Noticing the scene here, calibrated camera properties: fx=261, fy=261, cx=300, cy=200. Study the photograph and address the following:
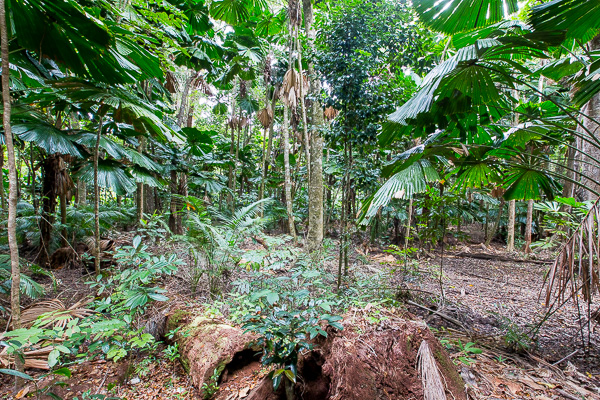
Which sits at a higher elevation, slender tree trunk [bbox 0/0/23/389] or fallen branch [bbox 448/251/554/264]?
slender tree trunk [bbox 0/0/23/389]

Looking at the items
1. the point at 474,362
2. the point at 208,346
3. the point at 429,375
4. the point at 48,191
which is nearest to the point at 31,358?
the point at 208,346

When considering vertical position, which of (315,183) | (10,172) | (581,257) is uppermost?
(315,183)

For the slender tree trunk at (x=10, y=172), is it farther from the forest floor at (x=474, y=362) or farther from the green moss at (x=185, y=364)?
the green moss at (x=185, y=364)

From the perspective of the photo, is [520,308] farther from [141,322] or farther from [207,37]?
[207,37]

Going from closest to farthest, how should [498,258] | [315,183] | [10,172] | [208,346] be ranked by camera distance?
[10,172] < [208,346] < [315,183] < [498,258]

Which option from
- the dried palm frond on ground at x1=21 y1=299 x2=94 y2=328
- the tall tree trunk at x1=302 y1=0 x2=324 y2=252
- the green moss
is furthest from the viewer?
the tall tree trunk at x1=302 y1=0 x2=324 y2=252

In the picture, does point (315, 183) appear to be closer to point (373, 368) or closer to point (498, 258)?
point (373, 368)

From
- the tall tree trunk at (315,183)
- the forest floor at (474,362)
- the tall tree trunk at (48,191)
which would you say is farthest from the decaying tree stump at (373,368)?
the tall tree trunk at (48,191)

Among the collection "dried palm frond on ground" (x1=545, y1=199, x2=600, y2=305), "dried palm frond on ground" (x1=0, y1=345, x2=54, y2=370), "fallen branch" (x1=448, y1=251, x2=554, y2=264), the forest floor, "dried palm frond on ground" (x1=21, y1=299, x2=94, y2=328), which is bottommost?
"fallen branch" (x1=448, y1=251, x2=554, y2=264)

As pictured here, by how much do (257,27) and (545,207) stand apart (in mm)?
6941

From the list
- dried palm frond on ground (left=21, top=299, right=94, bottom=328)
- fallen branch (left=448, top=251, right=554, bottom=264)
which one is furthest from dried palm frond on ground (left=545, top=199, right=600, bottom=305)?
fallen branch (left=448, top=251, right=554, bottom=264)

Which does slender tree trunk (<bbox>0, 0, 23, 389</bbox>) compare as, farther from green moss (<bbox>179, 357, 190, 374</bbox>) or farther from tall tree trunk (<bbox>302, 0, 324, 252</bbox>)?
tall tree trunk (<bbox>302, 0, 324, 252</bbox>)

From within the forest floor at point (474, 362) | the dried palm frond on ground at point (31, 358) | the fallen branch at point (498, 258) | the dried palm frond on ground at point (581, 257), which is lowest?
the fallen branch at point (498, 258)

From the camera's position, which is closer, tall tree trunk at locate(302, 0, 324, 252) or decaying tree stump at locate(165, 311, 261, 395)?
decaying tree stump at locate(165, 311, 261, 395)
